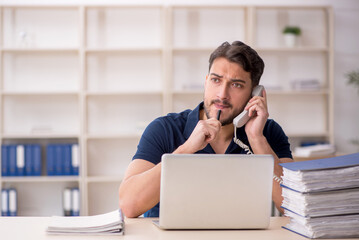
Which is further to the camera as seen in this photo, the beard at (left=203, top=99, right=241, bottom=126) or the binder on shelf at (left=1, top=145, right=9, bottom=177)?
the binder on shelf at (left=1, top=145, right=9, bottom=177)

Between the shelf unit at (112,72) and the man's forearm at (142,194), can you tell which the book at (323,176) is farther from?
the shelf unit at (112,72)

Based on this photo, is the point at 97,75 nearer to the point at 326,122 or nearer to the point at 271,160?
the point at 326,122

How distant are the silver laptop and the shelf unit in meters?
3.52

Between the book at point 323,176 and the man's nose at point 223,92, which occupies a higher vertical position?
the man's nose at point 223,92

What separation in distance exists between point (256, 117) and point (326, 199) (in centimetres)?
69

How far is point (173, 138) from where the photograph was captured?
6.98 ft

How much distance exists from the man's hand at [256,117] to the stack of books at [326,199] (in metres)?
0.56

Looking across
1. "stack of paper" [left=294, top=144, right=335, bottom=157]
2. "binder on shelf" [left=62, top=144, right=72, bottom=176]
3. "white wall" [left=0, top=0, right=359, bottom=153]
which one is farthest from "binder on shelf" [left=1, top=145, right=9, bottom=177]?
"white wall" [left=0, top=0, right=359, bottom=153]

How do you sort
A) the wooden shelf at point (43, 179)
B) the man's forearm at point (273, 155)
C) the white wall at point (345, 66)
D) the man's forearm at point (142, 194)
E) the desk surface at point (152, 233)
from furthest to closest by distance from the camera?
the white wall at point (345, 66) < the wooden shelf at point (43, 179) < the man's forearm at point (273, 155) < the man's forearm at point (142, 194) < the desk surface at point (152, 233)

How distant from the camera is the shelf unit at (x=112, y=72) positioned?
501 cm

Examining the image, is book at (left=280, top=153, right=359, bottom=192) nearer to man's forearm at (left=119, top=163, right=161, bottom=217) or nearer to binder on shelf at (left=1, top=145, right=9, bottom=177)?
man's forearm at (left=119, top=163, right=161, bottom=217)

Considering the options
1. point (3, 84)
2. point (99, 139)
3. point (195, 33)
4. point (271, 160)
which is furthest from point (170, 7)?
point (271, 160)

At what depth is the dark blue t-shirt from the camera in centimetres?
206

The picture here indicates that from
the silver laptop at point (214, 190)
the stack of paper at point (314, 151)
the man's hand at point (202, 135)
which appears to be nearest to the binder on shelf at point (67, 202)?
the stack of paper at point (314, 151)
